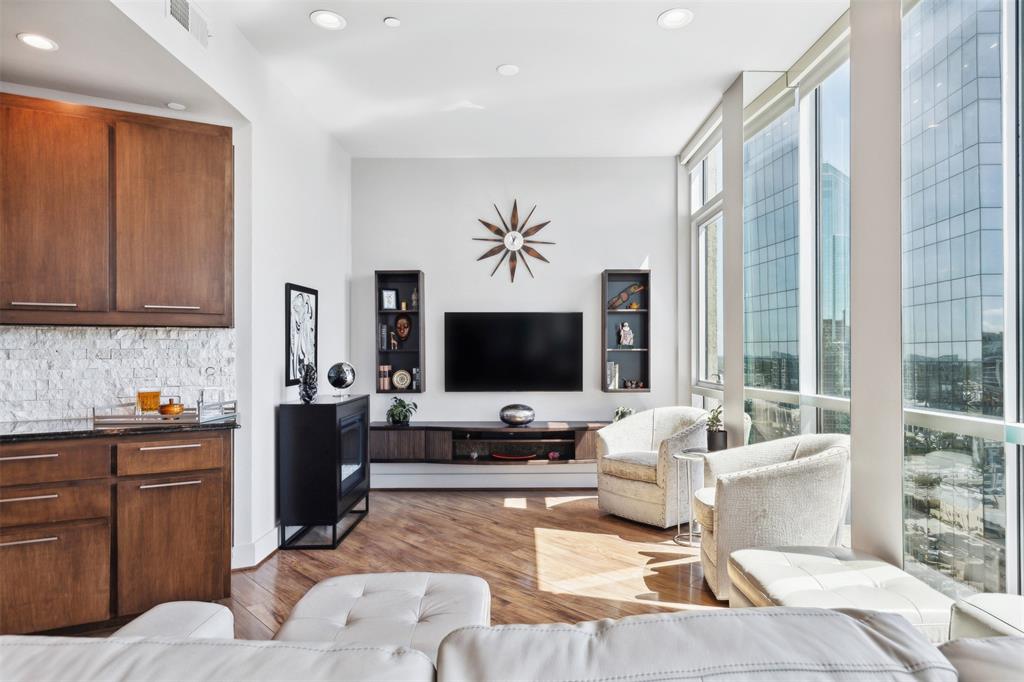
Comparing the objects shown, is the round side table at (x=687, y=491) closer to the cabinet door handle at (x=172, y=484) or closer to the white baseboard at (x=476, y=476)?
the white baseboard at (x=476, y=476)

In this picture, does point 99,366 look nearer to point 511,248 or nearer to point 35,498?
point 35,498

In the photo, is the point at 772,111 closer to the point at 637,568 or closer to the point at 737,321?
the point at 737,321

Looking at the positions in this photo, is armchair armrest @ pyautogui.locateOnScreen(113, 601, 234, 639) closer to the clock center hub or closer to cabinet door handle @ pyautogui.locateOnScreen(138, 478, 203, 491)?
cabinet door handle @ pyautogui.locateOnScreen(138, 478, 203, 491)

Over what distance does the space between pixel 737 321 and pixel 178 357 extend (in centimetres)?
360

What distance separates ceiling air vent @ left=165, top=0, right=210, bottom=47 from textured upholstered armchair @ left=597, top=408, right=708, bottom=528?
3566mm

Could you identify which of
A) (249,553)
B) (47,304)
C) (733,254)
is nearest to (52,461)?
(47,304)

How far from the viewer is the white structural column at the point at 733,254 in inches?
152

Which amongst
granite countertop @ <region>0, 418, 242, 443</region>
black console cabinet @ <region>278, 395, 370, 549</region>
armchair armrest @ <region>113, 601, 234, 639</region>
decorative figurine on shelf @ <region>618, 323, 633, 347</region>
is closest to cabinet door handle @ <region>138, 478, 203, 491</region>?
granite countertop @ <region>0, 418, 242, 443</region>

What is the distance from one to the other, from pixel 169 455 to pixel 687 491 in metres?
3.20

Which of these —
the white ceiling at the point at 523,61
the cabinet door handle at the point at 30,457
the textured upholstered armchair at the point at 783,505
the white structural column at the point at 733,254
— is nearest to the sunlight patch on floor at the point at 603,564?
Answer: the textured upholstered armchair at the point at 783,505

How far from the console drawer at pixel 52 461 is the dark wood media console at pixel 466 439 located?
251 centimetres

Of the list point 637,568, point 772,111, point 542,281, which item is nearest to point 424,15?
point 772,111

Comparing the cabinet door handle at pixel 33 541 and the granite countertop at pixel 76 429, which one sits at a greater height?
the granite countertop at pixel 76 429

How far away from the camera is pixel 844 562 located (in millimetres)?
2111
